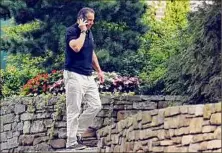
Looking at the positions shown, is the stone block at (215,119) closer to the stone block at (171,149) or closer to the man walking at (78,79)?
the stone block at (171,149)

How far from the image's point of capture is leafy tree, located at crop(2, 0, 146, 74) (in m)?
15.9

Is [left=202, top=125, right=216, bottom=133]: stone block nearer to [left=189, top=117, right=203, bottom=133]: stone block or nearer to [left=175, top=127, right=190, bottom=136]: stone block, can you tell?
[left=189, top=117, right=203, bottom=133]: stone block

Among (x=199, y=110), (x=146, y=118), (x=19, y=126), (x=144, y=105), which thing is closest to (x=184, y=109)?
(x=199, y=110)

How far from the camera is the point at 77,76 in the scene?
12000 millimetres

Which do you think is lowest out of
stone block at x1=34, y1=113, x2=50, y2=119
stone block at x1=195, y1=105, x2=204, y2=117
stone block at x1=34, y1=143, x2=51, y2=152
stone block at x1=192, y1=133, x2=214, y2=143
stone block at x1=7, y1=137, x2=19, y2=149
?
stone block at x1=192, y1=133, x2=214, y2=143

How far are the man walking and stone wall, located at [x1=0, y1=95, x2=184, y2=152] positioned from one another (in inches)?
55.5

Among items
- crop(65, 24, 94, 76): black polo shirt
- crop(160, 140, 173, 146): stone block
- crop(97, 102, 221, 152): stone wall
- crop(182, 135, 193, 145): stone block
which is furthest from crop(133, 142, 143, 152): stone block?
crop(65, 24, 94, 76): black polo shirt

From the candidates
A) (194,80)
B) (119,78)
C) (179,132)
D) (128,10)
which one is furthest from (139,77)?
(179,132)

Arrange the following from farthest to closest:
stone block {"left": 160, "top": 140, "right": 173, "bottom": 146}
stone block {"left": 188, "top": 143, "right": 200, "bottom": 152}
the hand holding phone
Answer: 1. the hand holding phone
2. stone block {"left": 160, "top": 140, "right": 173, "bottom": 146}
3. stone block {"left": 188, "top": 143, "right": 200, "bottom": 152}

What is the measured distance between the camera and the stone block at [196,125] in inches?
352

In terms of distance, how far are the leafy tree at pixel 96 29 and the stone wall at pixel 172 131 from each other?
4871 mm

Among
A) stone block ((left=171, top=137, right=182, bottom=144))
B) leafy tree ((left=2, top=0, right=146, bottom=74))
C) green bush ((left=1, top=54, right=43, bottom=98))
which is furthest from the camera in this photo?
green bush ((left=1, top=54, right=43, bottom=98))

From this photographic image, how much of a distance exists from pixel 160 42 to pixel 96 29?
1.10 meters

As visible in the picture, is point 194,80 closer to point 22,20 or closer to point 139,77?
point 139,77
